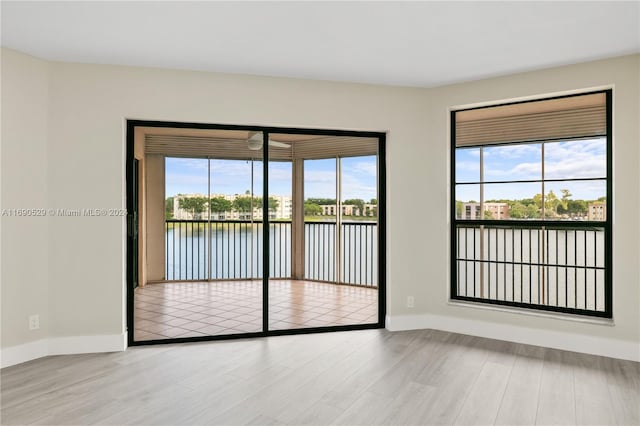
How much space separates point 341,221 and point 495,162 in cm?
196

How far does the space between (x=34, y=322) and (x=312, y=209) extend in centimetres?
286

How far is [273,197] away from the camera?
14.1ft

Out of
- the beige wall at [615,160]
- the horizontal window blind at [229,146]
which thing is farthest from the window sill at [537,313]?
the horizontal window blind at [229,146]

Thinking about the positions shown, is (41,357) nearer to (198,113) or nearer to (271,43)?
(198,113)

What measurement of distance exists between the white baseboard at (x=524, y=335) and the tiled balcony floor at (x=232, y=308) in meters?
0.42

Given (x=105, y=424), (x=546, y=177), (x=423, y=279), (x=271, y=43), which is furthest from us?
(x=423, y=279)

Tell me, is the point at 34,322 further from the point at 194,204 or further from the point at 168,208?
the point at 194,204

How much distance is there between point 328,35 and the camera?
9.98 ft

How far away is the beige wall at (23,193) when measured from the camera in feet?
10.9

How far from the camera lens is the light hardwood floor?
2.51m

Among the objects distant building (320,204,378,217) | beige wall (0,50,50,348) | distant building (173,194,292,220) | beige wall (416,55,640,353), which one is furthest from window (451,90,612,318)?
beige wall (0,50,50,348)

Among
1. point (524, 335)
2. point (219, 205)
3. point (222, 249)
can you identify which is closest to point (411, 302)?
point (524, 335)

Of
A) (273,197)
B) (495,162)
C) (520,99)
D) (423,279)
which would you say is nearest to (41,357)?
(273,197)

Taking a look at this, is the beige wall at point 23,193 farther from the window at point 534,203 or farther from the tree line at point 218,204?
the window at point 534,203
